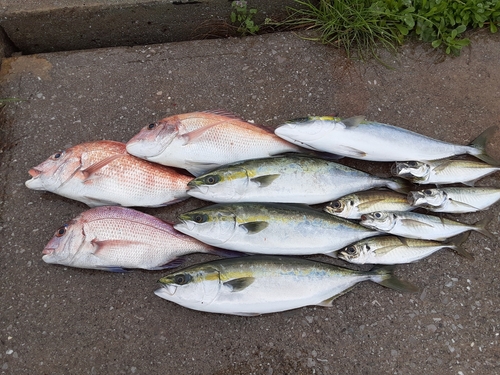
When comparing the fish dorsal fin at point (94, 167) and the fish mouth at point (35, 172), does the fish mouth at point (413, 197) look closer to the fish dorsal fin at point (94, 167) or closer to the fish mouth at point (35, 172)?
the fish dorsal fin at point (94, 167)

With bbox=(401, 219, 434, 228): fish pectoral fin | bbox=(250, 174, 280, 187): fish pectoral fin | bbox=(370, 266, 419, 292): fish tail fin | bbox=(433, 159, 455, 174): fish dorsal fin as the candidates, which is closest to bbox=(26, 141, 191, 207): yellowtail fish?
bbox=(250, 174, 280, 187): fish pectoral fin

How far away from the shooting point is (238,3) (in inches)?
150

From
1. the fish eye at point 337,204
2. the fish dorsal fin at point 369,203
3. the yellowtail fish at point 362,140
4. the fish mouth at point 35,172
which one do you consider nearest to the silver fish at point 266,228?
the fish eye at point 337,204

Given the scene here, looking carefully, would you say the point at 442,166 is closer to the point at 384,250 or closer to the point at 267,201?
the point at 384,250

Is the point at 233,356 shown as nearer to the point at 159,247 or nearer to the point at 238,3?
the point at 159,247

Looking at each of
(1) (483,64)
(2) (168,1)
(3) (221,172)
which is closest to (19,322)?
(3) (221,172)

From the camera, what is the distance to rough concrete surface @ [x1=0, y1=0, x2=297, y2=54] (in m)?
3.75

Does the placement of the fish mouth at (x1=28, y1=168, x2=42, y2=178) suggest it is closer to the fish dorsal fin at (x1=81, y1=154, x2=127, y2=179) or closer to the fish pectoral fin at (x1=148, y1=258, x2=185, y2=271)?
the fish dorsal fin at (x1=81, y1=154, x2=127, y2=179)

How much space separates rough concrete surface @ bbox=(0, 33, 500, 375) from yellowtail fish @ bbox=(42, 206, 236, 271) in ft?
0.47

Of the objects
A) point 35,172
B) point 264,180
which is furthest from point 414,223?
point 35,172

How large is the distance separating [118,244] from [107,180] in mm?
504

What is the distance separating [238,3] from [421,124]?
2.06 m

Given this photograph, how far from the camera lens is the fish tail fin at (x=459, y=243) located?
10.2ft

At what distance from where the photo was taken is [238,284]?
2801 mm
